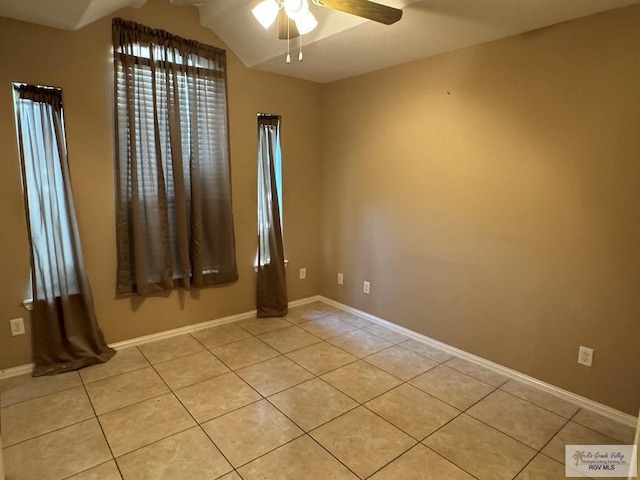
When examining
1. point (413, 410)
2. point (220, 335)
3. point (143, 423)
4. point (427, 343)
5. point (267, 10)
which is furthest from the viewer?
point (220, 335)

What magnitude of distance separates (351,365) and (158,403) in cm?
134

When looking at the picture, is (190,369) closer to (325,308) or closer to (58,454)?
(58,454)

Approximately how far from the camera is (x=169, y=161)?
300 centimetres

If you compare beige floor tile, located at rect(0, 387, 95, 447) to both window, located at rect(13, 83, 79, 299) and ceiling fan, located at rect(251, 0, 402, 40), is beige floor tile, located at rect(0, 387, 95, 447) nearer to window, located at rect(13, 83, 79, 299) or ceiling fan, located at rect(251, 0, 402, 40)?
window, located at rect(13, 83, 79, 299)

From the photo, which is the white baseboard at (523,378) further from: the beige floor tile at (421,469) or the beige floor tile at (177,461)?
the beige floor tile at (177,461)

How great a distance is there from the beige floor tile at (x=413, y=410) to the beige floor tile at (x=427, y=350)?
53cm

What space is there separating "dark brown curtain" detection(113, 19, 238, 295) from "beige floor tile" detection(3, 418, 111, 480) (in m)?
1.15

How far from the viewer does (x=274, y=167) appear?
3629mm

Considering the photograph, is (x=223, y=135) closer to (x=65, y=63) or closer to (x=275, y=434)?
(x=65, y=63)

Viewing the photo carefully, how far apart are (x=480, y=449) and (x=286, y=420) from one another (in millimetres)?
1065

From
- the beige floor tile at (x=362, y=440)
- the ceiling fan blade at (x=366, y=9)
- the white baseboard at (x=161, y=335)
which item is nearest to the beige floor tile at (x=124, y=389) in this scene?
the white baseboard at (x=161, y=335)

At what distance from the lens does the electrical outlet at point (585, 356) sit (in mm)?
2287

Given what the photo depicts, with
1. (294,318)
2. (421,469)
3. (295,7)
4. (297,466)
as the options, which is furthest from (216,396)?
(295,7)

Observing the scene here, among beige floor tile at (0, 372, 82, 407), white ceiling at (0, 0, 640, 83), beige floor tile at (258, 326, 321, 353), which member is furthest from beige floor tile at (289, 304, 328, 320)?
white ceiling at (0, 0, 640, 83)
